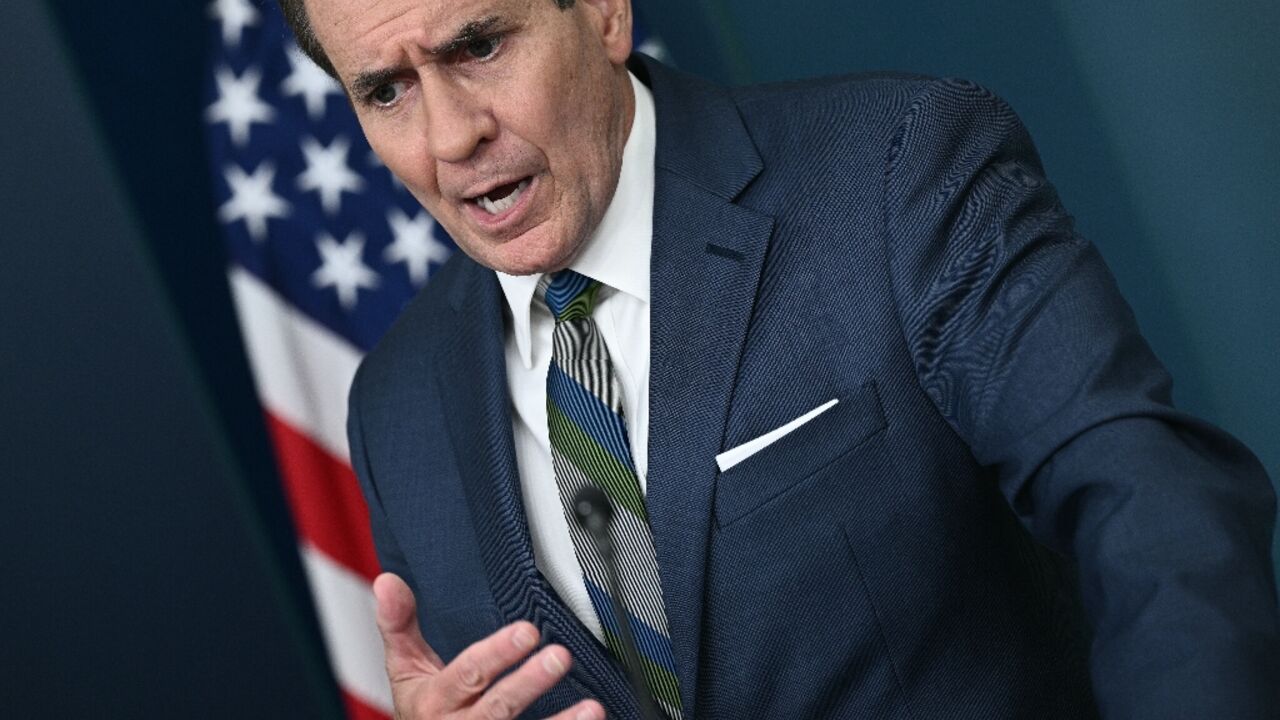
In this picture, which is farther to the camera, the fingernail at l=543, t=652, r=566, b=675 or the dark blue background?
the dark blue background

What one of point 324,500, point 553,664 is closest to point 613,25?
point 553,664

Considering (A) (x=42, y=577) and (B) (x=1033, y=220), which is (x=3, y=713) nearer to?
(A) (x=42, y=577)

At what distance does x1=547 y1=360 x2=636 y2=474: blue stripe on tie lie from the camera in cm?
170

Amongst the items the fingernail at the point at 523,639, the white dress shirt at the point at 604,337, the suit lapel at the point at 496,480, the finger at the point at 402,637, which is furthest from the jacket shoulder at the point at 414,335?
the fingernail at the point at 523,639

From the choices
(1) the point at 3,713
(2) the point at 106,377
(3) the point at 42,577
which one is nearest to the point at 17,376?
(2) the point at 106,377

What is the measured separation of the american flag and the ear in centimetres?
89

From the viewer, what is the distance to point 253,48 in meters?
2.70

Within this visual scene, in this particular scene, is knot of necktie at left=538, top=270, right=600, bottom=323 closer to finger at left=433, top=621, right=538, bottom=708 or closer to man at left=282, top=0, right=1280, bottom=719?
man at left=282, top=0, right=1280, bottom=719

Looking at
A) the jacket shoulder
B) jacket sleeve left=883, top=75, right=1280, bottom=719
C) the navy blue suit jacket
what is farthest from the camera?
the jacket shoulder

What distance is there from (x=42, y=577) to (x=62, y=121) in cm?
82

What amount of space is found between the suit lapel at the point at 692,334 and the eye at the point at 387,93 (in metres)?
0.31

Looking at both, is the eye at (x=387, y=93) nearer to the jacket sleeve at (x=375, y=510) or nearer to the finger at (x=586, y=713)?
the jacket sleeve at (x=375, y=510)

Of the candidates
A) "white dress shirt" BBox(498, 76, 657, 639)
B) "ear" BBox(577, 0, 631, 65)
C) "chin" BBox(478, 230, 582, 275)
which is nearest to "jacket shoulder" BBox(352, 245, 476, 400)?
"white dress shirt" BBox(498, 76, 657, 639)

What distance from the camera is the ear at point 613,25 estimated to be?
175 cm
